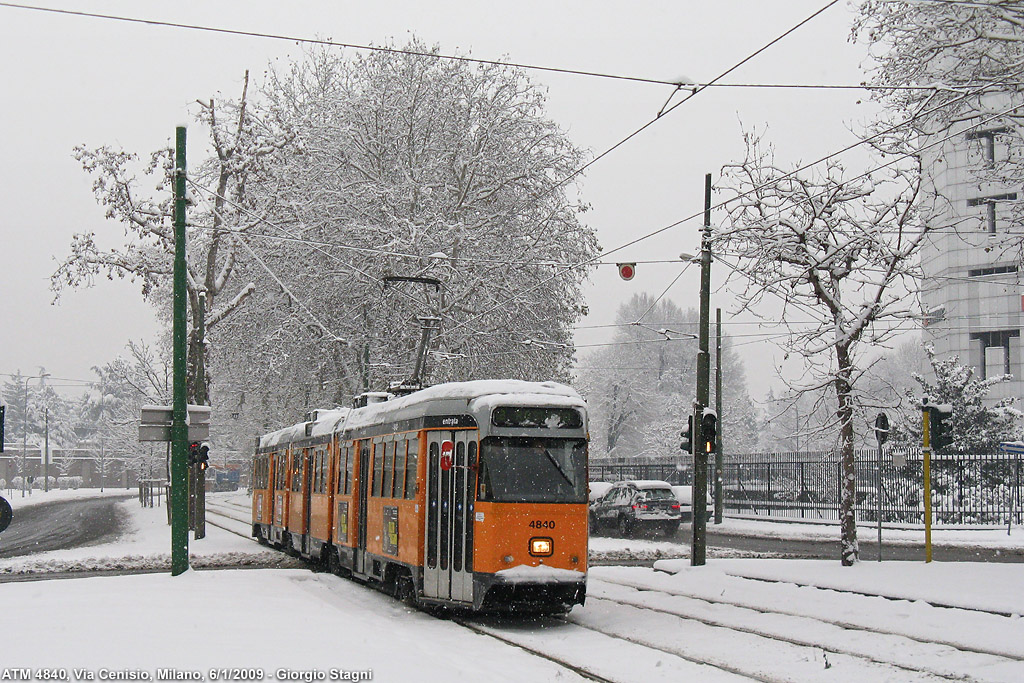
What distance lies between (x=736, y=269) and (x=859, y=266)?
79.8 inches

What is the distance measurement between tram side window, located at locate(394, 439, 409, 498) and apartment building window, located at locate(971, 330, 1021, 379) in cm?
5242

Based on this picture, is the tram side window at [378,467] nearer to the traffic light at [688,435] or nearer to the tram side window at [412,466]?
the tram side window at [412,466]

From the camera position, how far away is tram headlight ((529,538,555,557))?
45.0ft

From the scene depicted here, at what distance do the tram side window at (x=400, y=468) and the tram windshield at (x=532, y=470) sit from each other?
2265mm

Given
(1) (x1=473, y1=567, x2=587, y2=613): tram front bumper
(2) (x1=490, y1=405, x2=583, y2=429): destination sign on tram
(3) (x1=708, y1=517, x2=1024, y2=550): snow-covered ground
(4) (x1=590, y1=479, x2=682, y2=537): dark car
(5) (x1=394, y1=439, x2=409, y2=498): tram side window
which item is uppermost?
(2) (x1=490, y1=405, x2=583, y2=429): destination sign on tram

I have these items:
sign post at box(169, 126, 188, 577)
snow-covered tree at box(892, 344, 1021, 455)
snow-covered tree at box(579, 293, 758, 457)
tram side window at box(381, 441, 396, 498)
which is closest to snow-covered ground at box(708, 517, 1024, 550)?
snow-covered tree at box(892, 344, 1021, 455)

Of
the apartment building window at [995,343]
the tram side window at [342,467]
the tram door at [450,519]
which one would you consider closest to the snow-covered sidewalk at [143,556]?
the tram side window at [342,467]

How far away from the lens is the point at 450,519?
14234mm

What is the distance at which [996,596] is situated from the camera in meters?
14.2

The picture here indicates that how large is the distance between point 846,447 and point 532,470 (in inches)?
277

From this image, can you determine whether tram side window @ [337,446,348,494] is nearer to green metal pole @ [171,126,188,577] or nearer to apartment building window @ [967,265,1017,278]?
green metal pole @ [171,126,188,577]

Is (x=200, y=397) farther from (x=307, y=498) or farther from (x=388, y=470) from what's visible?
(x=388, y=470)

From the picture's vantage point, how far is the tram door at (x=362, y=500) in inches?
706

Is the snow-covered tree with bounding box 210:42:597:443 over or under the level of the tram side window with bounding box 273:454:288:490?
over
